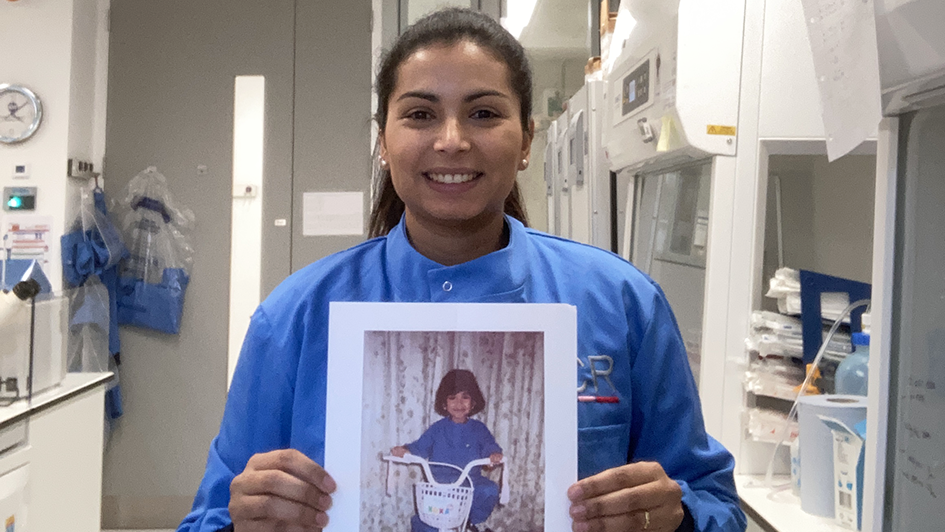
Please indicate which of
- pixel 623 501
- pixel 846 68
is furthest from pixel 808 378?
pixel 623 501

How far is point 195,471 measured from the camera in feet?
12.2

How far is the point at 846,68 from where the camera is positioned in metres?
0.86

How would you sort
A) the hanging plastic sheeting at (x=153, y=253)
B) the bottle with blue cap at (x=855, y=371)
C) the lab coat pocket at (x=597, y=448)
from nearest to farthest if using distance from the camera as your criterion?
the lab coat pocket at (x=597, y=448)
the bottle with blue cap at (x=855, y=371)
the hanging plastic sheeting at (x=153, y=253)

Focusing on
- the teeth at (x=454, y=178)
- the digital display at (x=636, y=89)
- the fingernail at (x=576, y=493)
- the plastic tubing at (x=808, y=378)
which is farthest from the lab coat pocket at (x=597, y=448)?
the digital display at (x=636, y=89)

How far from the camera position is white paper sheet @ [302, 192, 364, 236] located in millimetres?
3762

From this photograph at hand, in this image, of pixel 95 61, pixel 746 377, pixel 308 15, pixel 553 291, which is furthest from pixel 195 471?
pixel 553 291

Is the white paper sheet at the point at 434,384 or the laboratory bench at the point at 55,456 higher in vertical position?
the white paper sheet at the point at 434,384

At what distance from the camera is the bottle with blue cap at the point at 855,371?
4.71 ft

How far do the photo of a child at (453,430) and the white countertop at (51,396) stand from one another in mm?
1679

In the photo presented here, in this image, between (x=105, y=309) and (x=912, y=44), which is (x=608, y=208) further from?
(x=105, y=309)

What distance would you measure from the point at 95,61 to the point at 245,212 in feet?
3.63

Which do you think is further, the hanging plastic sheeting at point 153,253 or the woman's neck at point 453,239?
the hanging plastic sheeting at point 153,253

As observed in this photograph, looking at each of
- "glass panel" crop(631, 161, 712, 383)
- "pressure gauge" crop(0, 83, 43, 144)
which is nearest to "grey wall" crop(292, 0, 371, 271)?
Answer: "pressure gauge" crop(0, 83, 43, 144)

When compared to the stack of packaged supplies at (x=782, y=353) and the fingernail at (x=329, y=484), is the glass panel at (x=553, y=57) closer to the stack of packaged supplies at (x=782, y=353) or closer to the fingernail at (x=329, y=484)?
the stack of packaged supplies at (x=782, y=353)
